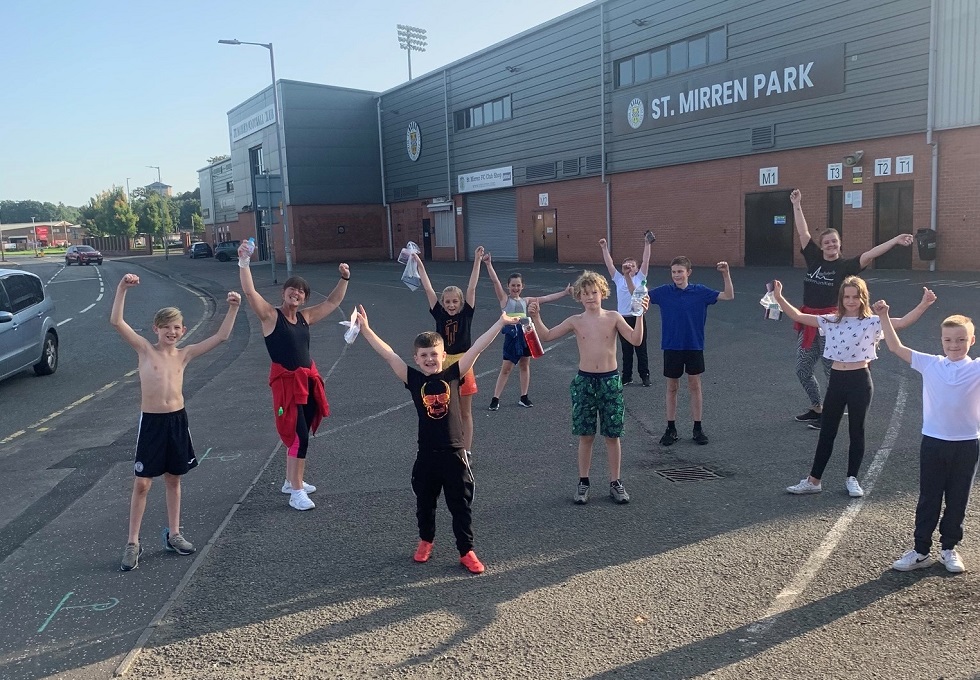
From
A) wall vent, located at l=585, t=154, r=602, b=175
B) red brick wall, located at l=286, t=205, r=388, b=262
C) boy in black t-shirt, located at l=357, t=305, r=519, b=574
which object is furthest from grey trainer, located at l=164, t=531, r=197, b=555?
red brick wall, located at l=286, t=205, r=388, b=262

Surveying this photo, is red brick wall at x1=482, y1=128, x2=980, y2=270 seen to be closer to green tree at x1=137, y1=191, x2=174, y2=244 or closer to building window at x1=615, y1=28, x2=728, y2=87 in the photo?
building window at x1=615, y1=28, x2=728, y2=87

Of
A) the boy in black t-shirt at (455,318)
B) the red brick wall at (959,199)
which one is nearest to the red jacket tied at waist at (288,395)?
the boy in black t-shirt at (455,318)

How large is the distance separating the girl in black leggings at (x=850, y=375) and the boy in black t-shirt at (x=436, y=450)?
108 inches

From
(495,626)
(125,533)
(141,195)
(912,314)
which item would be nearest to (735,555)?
(495,626)

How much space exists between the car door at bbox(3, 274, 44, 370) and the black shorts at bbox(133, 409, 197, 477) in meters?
8.37

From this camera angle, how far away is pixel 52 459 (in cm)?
793

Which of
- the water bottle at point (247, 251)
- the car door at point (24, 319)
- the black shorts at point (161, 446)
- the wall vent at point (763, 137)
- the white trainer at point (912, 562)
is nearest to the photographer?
the white trainer at point (912, 562)

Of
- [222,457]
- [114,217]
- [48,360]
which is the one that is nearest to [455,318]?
[222,457]

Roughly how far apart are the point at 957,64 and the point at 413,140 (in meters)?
31.5

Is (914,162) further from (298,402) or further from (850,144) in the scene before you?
(298,402)

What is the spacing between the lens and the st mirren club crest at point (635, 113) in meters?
30.0

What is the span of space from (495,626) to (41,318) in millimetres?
11767

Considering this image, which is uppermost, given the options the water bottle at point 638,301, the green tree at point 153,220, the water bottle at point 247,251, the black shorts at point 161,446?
the green tree at point 153,220

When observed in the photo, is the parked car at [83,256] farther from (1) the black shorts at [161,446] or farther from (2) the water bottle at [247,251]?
(1) the black shorts at [161,446]
